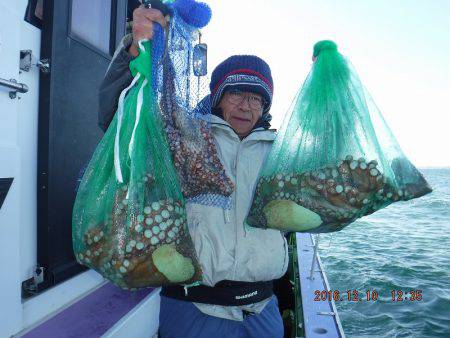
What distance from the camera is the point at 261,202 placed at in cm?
136

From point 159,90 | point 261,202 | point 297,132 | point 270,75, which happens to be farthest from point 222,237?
point 270,75

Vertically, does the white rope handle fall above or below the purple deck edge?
above

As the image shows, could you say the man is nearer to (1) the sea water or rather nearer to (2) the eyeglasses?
(2) the eyeglasses

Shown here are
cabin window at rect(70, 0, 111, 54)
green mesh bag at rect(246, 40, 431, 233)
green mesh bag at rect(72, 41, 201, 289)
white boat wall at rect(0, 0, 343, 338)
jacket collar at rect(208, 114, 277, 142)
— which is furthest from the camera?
cabin window at rect(70, 0, 111, 54)

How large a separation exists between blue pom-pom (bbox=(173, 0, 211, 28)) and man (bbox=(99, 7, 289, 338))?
14cm

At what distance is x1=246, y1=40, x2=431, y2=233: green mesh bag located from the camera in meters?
1.25

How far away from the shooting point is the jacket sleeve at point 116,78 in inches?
51.3

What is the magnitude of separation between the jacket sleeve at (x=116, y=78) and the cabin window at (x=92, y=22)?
0.88 metres

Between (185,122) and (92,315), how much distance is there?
4.21ft

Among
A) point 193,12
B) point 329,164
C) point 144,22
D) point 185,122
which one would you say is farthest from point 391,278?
point 144,22

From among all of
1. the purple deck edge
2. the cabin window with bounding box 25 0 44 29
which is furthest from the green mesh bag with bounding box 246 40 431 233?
the cabin window with bounding box 25 0 44 29

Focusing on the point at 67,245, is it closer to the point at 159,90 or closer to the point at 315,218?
the point at 159,90

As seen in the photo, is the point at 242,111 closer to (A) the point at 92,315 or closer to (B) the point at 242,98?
(B) the point at 242,98

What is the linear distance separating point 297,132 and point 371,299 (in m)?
6.86
